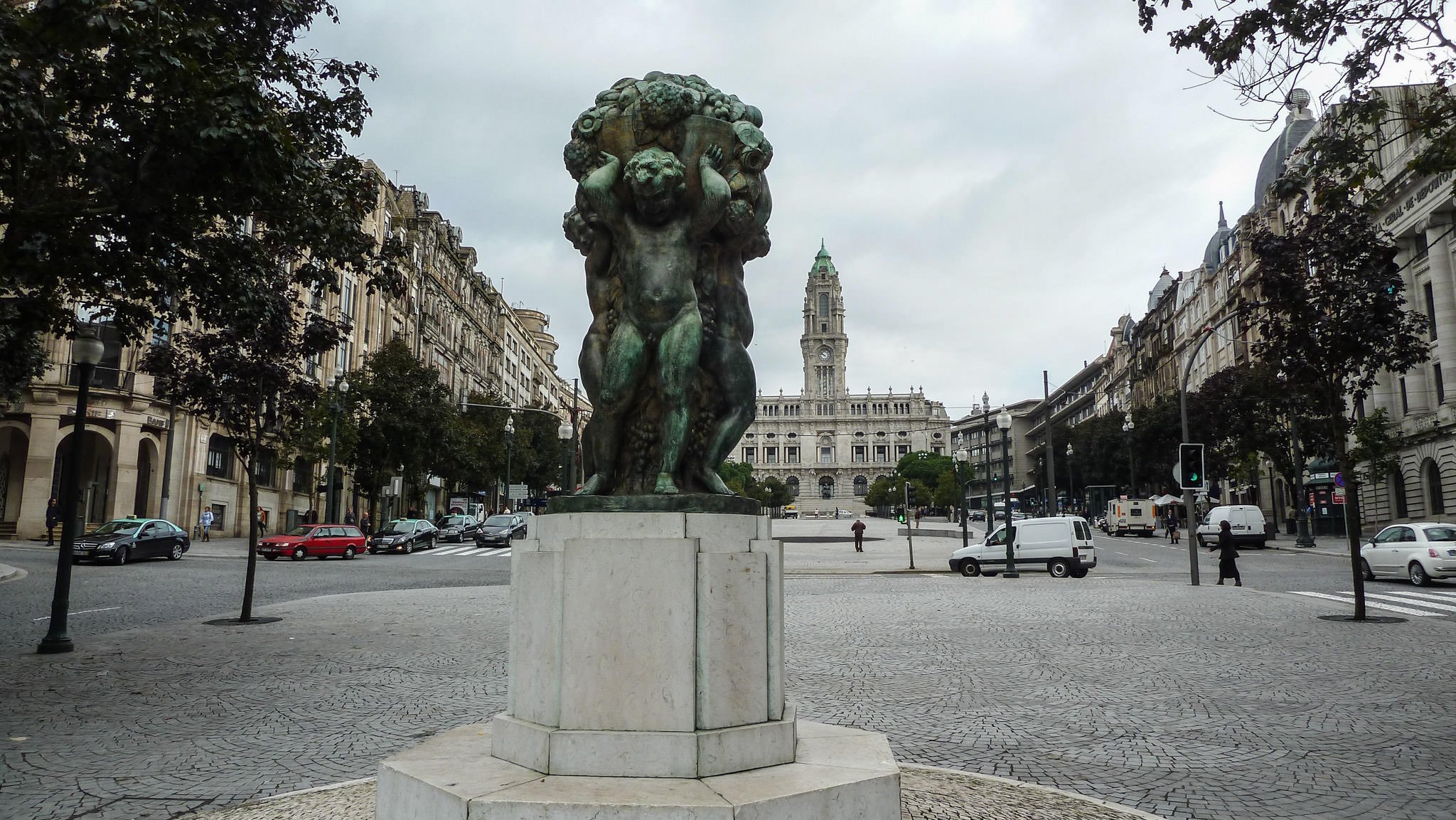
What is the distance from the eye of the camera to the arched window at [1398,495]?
41906mm

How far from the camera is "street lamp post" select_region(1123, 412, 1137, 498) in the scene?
60.8 m

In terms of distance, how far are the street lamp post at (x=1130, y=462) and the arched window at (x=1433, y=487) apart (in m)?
20.5

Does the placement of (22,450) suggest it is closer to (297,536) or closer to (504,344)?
(297,536)

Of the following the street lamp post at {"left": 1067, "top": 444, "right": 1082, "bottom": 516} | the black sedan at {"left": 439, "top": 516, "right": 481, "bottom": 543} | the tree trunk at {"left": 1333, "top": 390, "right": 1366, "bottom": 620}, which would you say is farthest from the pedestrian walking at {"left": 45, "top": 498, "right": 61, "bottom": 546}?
the street lamp post at {"left": 1067, "top": 444, "right": 1082, "bottom": 516}

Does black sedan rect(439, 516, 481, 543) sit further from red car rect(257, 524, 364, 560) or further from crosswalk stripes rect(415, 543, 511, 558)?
red car rect(257, 524, 364, 560)

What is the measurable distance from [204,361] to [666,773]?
1225 centimetres

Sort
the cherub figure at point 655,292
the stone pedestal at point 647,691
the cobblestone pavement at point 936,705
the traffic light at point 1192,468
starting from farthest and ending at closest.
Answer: the traffic light at point 1192,468 < the cobblestone pavement at point 936,705 < the cherub figure at point 655,292 < the stone pedestal at point 647,691

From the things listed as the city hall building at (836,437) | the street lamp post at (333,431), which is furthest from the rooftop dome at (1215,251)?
the city hall building at (836,437)

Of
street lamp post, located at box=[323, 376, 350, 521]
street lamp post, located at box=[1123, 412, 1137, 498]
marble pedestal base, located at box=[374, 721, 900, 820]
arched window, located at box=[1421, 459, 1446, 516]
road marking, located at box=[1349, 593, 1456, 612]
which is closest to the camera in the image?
marble pedestal base, located at box=[374, 721, 900, 820]

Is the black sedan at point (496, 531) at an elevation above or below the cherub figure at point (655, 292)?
below

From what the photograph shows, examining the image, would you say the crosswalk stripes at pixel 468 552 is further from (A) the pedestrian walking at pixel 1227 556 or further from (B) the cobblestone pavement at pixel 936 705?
(A) the pedestrian walking at pixel 1227 556

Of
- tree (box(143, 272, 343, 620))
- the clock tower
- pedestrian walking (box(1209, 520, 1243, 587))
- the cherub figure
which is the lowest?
pedestrian walking (box(1209, 520, 1243, 587))

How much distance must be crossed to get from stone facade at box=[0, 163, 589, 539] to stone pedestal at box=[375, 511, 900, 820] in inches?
370

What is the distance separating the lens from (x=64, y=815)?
4.78 meters
